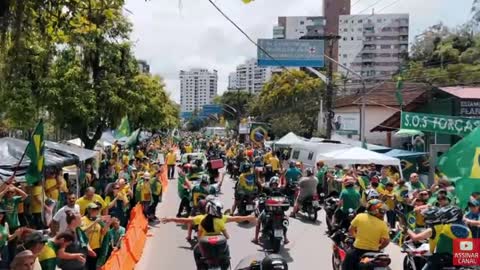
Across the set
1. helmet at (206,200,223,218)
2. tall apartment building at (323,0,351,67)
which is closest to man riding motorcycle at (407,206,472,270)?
helmet at (206,200,223,218)

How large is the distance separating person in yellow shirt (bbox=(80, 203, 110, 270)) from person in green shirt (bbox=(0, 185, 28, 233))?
165cm

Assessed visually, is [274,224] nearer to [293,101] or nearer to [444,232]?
[444,232]

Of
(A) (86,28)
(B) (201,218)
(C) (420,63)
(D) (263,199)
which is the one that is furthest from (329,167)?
(C) (420,63)

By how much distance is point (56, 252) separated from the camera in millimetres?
7605

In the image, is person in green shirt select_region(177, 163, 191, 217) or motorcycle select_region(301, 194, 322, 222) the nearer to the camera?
person in green shirt select_region(177, 163, 191, 217)

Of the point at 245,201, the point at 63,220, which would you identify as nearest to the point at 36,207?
the point at 63,220

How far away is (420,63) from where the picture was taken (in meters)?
60.0

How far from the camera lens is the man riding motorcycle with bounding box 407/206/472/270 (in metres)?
7.48

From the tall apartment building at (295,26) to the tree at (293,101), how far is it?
6650cm

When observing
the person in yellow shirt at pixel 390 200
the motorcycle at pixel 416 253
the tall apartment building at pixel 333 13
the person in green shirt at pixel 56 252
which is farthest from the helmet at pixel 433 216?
the tall apartment building at pixel 333 13

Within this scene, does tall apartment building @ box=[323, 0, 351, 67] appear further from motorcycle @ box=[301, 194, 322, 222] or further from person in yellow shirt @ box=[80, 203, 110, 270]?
person in yellow shirt @ box=[80, 203, 110, 270]

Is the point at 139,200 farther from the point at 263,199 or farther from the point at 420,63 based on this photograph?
the point at 420,63

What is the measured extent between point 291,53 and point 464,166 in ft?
72.6

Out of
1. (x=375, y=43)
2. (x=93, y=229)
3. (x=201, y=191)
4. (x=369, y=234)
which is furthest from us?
(x=375, y=43)
